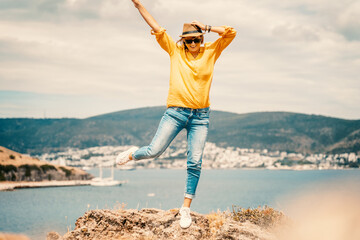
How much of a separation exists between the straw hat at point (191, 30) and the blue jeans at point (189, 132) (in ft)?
3.65

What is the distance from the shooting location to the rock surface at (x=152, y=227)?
6.51 metres

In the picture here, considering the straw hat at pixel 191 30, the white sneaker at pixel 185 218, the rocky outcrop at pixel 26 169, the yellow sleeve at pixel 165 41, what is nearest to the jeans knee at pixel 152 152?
the white sneaker at pixel 185 218

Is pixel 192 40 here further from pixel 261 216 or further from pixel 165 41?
pixel 261 216

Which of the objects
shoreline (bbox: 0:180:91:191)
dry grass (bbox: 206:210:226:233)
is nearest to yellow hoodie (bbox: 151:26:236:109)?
dry grass (bbox: 206:210:226:233)

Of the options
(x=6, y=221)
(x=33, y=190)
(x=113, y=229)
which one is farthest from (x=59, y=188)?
(x=113, y=229)

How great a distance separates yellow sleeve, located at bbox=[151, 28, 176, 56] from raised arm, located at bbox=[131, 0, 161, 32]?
8 cm

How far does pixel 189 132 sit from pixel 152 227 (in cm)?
171

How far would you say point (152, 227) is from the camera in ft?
22.7

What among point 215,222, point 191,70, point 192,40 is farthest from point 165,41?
point 215,222

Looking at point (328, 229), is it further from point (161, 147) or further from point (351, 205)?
point (161, 147)

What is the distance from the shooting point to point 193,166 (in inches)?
Answer: 255

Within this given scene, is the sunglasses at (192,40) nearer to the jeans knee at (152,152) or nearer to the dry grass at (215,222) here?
the jeans knee at (152,152)

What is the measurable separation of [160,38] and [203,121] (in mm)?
1444

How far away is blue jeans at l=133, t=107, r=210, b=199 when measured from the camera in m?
6.32
